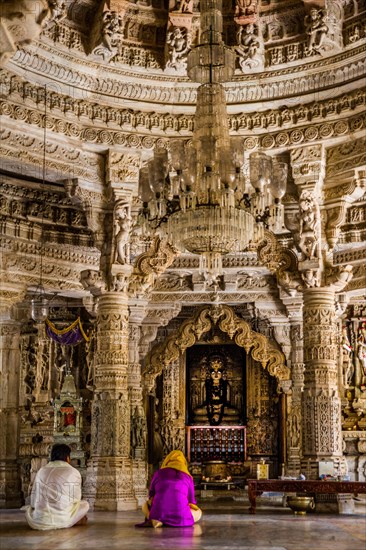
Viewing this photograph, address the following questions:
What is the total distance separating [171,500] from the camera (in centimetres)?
1015

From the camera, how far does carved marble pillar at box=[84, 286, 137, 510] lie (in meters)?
12.5

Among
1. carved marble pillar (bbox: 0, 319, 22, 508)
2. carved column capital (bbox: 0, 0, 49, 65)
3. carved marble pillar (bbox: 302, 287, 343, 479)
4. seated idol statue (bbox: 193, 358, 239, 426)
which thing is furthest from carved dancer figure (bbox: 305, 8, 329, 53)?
seated idol statue (bbox: 193, 358, 239, 426)

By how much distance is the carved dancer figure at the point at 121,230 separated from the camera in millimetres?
12844

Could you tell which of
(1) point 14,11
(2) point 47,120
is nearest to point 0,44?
(1) point 14,11

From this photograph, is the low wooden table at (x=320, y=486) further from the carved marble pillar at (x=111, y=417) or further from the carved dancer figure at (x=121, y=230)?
the carved dancer figure at (x=121, y=230)

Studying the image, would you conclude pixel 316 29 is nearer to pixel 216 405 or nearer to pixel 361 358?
pixel 361 358

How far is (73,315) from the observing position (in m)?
20.1

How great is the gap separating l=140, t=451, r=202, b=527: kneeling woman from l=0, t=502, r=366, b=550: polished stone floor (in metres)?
0.15

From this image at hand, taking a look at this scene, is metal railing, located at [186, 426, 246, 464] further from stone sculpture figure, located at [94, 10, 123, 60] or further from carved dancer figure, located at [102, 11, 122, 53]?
carved dancer figure, located at [102, 11, 122, 53]

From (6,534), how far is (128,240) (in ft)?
16.3

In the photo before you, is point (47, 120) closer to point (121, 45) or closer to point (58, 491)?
point (121, 45)

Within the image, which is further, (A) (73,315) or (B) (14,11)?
(A) (73,315)

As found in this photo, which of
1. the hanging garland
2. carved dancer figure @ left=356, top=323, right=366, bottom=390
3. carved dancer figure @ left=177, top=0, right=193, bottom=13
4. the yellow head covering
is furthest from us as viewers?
carved dancer figure @ left=356, top=323, right=366, bottom=390

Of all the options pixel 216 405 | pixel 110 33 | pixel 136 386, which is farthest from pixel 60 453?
pixel 216 405
